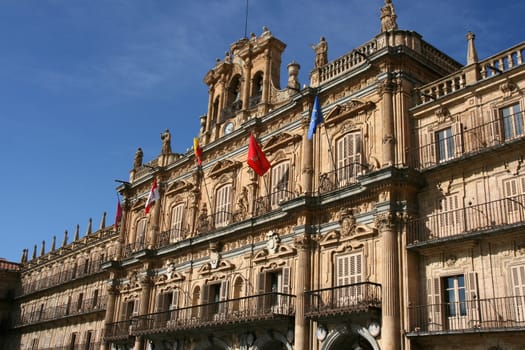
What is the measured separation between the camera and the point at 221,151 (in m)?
30.8

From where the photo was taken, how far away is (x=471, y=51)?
2009 cm

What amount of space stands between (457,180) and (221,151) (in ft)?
47.2

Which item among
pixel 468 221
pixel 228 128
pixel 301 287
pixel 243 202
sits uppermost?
pixel 228 128

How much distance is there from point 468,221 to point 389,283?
310 cm

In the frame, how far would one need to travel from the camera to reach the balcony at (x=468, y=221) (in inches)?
675

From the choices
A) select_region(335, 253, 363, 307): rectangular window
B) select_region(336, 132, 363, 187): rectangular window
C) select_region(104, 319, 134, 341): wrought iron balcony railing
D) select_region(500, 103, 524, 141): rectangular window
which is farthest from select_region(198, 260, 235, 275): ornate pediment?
select_region(500, 103, 524, 141): rectangular window

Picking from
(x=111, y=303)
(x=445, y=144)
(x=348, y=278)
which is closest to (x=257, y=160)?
(x=348, y=278)

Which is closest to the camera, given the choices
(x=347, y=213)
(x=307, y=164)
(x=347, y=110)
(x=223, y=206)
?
(x=347, y=213)

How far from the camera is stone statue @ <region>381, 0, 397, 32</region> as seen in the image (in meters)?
22.9

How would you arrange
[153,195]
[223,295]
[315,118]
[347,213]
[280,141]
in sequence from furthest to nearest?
[153,195] → [223,295] → [280,141] → [315,118] → [347,213]

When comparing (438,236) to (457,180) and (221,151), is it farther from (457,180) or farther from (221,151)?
(221,151)

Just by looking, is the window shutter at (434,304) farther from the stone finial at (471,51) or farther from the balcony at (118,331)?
the balcony at (118,331)

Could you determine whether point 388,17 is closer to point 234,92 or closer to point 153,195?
point 234,92

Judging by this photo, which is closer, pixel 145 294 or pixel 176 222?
pixel 145 294
